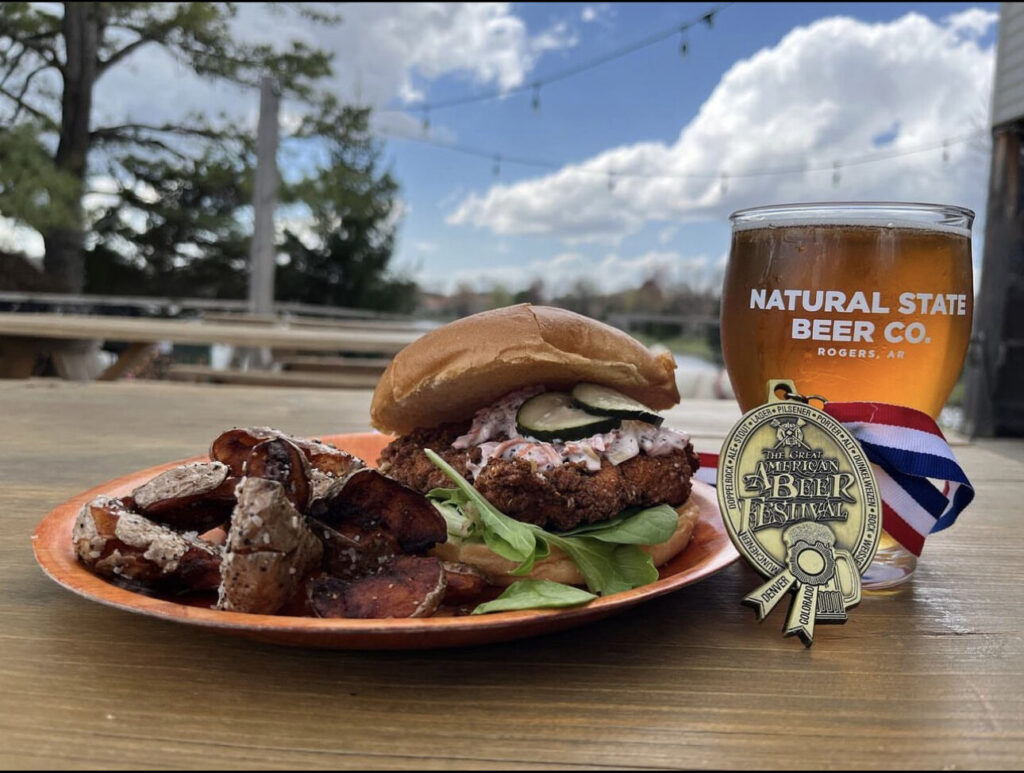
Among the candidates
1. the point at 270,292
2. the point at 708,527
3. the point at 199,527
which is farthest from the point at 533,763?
the point at 270,292

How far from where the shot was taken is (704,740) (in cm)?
68

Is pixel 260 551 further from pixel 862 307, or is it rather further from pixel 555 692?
pixel 862 307

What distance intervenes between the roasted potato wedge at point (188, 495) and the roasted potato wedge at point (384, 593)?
18cm

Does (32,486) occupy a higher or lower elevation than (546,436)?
lower

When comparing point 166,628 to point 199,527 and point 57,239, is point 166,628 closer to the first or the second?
point 199,527

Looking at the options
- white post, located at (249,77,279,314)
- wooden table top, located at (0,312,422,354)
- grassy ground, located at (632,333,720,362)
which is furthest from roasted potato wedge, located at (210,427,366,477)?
white post, located at (249,77,279,314)

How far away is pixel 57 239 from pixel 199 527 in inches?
622

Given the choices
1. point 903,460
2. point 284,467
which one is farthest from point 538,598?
point 903,460

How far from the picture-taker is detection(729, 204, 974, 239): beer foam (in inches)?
44.6

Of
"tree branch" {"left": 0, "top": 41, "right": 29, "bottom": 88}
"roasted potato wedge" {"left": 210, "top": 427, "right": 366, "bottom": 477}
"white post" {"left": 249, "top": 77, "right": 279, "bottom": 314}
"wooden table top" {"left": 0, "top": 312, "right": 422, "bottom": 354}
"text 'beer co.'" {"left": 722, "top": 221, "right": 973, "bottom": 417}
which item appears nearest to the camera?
"roasted potato wedge" {"left": 210, "top": 427, "right": 366, "bottom": 477}

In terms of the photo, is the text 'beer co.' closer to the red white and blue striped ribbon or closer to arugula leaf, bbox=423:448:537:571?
the red white and blue striped ribbon

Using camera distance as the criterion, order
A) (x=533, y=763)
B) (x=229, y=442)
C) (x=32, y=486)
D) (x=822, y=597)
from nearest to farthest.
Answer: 1. (x=533, y=763)
2. (x=822, y=597)
3. (x=229, y=442)
4. (x=32, y=486)

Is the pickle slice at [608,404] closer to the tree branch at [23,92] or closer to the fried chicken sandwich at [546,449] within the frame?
the fried chicken sandwich at [546,449]

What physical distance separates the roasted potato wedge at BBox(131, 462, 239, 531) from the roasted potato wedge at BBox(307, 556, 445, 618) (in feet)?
0.61
